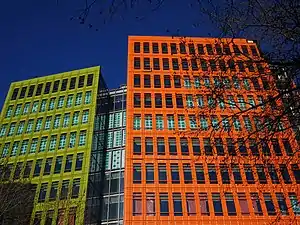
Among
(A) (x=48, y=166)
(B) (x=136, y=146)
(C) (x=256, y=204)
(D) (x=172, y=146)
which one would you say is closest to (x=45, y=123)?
(A) (x=48, y=166)

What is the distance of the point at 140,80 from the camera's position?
49.4 m

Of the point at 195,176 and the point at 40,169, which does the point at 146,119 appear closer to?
the point at 195,176

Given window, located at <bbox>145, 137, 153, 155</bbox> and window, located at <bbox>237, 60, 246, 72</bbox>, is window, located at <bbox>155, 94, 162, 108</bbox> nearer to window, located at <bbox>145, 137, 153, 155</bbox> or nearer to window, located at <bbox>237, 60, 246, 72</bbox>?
window, located at <bbox>145, 137, 153, 155</bbox>

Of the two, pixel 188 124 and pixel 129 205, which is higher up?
pixel 188 124

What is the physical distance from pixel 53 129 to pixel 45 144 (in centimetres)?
260

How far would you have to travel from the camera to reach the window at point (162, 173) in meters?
39.9

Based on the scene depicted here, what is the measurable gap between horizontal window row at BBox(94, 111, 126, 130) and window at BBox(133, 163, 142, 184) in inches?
452

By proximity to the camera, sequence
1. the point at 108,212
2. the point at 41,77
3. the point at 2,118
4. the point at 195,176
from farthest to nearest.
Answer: the point at 41,77, the point at 2,118, the point at 108,212, the point at 195,176

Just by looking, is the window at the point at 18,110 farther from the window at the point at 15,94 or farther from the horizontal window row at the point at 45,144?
the horizontal window row at the point at 45,144

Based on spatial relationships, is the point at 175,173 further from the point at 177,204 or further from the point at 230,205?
the point at 230,205

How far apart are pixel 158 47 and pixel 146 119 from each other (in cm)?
1397

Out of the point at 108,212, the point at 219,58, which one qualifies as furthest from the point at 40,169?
the point at 219,58

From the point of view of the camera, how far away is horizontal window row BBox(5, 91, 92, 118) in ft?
169

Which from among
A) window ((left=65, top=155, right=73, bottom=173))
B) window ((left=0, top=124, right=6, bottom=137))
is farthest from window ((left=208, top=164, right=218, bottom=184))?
window ((left=0, top=124, right=6, bottom=137))
